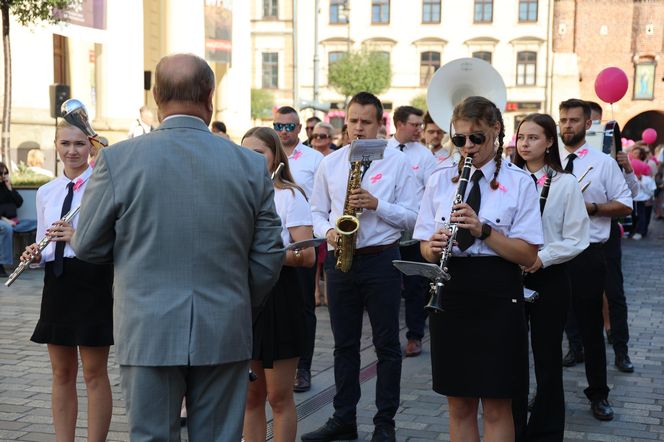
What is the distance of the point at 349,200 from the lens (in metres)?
5.34

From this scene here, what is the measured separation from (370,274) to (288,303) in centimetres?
97

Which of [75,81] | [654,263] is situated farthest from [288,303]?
[75,81]

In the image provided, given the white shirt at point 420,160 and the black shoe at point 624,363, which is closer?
the black shoe at point 624,363

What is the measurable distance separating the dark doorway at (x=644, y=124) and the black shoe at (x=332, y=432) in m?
55.4

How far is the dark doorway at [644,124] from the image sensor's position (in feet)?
188

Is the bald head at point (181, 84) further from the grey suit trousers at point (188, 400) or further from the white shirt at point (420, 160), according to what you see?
the white shirt at point (420, 160)

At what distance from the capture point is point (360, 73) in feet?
168

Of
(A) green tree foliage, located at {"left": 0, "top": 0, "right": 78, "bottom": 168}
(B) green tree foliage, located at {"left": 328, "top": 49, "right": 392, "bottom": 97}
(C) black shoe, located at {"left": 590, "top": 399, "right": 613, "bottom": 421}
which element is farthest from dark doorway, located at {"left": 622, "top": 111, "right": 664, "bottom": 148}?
(C) black shoe, located at {"left": 590, "top": 399, "right": 613, "bottom": 421}

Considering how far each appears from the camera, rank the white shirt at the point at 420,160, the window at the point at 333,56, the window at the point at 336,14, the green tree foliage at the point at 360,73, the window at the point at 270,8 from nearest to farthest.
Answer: the white shirt at the point at 420,160, the green tree foliage at the point at 360,73, the window at the point at 336,14, the window at the point at 333,56, the window at the point at 270,8

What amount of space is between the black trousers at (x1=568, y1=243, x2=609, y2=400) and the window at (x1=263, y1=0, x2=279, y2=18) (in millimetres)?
54536

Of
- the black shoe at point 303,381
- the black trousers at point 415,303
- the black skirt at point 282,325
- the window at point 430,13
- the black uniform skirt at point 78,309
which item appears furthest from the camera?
the window at point 430,13

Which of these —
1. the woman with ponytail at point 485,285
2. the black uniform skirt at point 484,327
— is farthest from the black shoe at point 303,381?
the black uniform skirt at point 484,327

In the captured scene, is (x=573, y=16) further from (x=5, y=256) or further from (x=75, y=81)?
(x=5, y=256)

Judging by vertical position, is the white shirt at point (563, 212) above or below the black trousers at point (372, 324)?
above
